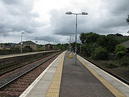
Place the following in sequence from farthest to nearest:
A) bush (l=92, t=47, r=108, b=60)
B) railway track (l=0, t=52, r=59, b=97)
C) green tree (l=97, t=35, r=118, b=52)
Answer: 1. green tree (l=97, t=35, r=118, b=52)
2. bush (l=92, t=47, r=108, b=60)
3. railway track (l=0, t=52, r=59, b=97)

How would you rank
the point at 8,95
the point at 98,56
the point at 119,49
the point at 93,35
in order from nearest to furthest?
1. the point at 8,95
2. the point at 119,49
3. the point at 98,56
4. the point at 93,35

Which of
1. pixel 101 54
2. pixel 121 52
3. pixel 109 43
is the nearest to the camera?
pixel 121 52

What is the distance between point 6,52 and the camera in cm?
7306

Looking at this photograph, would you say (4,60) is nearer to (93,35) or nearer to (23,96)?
(23,96)

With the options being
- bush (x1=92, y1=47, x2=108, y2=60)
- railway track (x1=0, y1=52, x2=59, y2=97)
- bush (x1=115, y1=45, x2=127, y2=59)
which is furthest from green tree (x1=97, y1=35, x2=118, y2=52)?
railway track (x1=0, y1=52, x2=59, y2=97)

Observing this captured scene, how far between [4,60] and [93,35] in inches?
3815

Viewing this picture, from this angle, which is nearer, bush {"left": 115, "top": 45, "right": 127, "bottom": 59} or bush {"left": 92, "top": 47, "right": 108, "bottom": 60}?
bush {"left": 115, "top": 45, "right": 127, "bottom": 59}

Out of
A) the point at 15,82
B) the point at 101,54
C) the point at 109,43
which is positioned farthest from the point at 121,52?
the point at 15,82

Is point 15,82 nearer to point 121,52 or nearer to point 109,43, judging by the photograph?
point 121,52

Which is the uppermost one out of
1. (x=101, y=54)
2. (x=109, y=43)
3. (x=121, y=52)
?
(x=109, y=43)

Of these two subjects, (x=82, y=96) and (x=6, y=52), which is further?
(x=6, y=52)

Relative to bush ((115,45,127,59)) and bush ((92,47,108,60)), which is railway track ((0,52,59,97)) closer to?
bush ((115,45,127,59))

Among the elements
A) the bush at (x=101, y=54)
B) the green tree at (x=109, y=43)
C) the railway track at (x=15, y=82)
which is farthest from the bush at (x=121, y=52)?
the railway track at (x=15, y=82)

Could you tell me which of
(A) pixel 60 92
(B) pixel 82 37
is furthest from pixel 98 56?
(B) pixel 82 37
